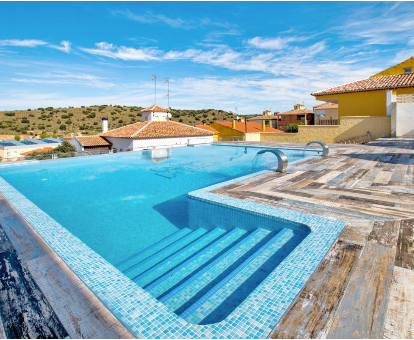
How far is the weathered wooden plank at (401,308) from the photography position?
170 cm

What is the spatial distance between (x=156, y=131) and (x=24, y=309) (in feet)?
69.0

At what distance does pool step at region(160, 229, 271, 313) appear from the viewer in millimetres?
2592

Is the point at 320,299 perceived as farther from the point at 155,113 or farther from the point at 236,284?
the point at 155,113

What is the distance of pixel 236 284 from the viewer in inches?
103

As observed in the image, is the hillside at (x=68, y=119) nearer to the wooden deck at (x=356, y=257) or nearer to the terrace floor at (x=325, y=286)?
the wooden deck at (x=356, y=257)

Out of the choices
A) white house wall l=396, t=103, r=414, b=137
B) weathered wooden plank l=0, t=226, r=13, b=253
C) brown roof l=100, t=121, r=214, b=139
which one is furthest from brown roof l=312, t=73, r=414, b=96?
weathered wooden plank l=0, t=226, r=13, b=253

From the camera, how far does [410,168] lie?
637cm

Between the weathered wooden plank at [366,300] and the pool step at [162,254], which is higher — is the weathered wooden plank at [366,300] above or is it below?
above

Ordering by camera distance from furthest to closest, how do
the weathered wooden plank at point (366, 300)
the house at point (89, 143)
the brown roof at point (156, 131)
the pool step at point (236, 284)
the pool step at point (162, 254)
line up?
1. the house at point (89, 143)
2. the brown roof at point (156, 131)
3. the pool step at point (162, 254)
4. the pool step at point (236, 284)
5. the weathered wooden plank at point (366, 300)

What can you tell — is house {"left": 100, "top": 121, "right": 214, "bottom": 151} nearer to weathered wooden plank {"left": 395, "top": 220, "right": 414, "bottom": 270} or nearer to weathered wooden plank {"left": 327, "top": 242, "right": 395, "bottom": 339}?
weathered wooden plank {"left": 395, "top": 220, "right": 414, "bottom": 270}

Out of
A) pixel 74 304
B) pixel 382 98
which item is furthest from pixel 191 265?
pixel 382 98

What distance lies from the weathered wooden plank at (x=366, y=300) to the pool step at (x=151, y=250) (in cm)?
261

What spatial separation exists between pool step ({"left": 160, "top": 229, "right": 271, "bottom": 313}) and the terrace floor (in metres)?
0.72

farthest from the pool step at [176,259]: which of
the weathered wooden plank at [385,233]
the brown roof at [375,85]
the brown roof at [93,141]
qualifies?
the brown roof at [93,141]
